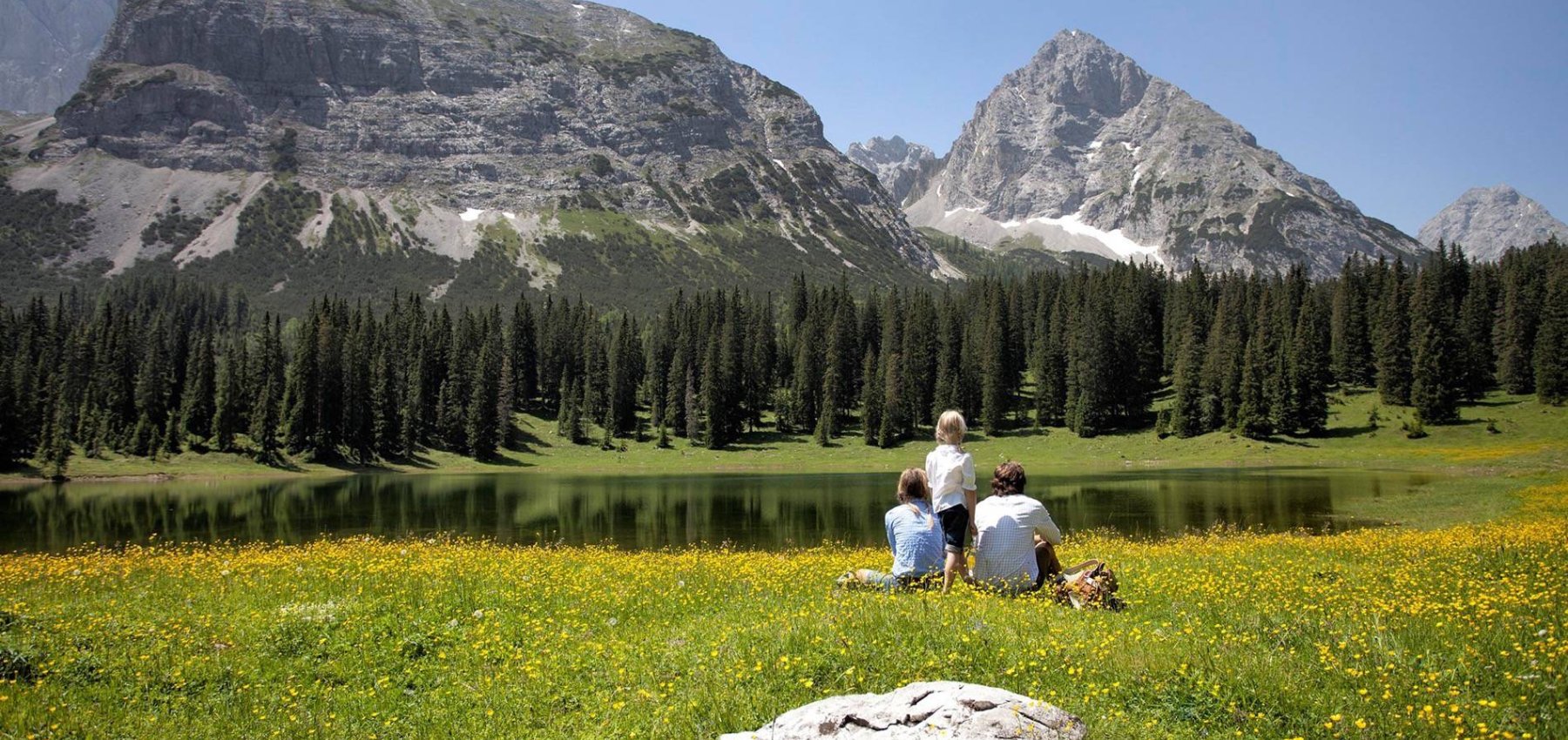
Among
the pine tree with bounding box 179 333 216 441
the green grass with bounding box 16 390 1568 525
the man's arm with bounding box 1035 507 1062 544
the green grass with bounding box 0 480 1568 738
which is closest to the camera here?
the green grass with bounding box 0 480 1568 738

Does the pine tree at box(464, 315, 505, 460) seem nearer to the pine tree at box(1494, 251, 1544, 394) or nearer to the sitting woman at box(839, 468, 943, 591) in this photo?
the sitting woman at box(839, 468, 943, 591)

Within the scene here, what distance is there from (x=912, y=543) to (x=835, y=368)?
107 m

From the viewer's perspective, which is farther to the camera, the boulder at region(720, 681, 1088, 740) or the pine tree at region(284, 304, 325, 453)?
the pine tree at region(284, 304, 325, 453)

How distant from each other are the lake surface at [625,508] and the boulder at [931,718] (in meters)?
27.5

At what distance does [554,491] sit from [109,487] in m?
41.8

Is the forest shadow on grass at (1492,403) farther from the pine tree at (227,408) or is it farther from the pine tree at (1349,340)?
the pine tree at (227,408)

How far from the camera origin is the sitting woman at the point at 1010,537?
41.4ft

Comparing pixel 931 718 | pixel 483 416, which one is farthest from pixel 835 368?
pixel 931 718

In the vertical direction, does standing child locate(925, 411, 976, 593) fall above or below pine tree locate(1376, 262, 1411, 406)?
below

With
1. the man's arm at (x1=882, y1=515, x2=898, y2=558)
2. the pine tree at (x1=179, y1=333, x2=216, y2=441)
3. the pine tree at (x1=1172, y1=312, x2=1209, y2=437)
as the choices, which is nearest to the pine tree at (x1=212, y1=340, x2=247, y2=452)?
the pine tree at (x1=179, y1=333, x2=216, y2=441)

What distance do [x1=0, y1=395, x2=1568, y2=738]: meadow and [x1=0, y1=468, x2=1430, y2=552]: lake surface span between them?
65.2ft

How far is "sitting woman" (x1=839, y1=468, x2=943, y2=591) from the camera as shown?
507 inches

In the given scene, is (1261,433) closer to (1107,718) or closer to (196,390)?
(1107,718)

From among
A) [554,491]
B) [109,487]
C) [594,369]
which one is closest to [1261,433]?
[554,491]
